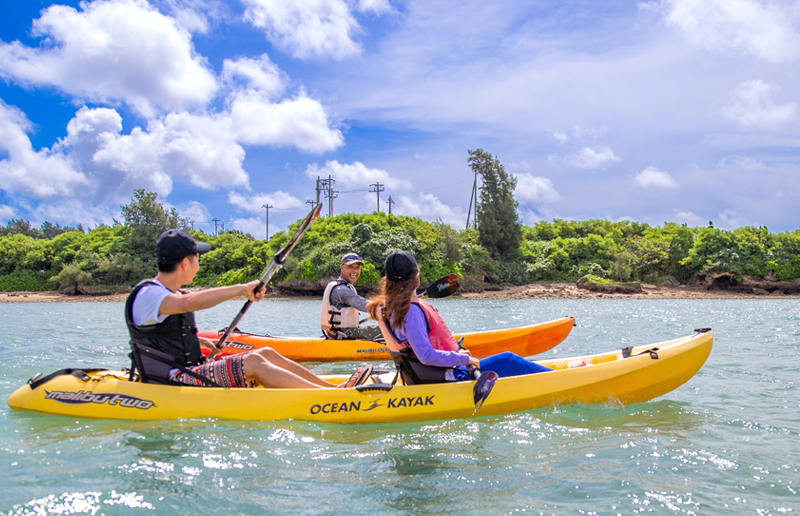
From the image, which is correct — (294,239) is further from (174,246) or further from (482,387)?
(482,387)

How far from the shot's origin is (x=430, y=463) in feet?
11.1

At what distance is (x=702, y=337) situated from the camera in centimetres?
492

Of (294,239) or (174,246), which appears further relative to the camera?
(294,239)

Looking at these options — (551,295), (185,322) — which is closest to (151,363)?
(185,322)

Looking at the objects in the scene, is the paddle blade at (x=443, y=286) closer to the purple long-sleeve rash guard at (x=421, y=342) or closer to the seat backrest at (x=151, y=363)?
the purple long-sleeve rash guard at (x=421, y=342)

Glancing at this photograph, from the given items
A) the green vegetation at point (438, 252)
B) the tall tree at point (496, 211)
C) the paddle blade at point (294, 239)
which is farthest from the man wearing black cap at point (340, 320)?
the tall tree at point (496, 211)

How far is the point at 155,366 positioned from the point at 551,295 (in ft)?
106

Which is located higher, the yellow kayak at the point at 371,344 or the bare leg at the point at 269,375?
the bare leg at the point at 269,375

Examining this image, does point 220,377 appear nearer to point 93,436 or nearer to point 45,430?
point 93,436

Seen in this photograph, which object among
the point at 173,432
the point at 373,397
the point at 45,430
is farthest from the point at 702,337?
the point at 45,430

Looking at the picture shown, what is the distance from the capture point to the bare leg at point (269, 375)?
4.23 m

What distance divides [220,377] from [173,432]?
512 mm

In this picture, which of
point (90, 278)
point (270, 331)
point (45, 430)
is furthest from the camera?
point (90, 278)

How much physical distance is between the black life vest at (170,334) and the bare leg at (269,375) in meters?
0.45
